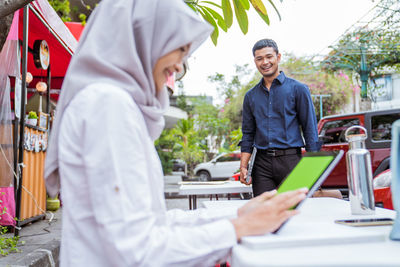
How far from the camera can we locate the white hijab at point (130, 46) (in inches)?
40.7

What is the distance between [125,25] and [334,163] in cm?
Answer: 71

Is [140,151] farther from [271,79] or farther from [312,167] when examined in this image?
[271,79]

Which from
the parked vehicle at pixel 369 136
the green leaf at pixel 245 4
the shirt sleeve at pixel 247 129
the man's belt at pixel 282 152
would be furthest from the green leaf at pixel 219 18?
the parked vehicle at pixel 369 136

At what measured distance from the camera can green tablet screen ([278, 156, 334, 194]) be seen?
1044mm

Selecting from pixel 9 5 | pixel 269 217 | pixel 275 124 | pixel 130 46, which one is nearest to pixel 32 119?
pixel 9 5

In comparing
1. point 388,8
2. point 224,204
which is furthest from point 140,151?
point 388,8

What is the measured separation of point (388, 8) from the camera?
43.4ft

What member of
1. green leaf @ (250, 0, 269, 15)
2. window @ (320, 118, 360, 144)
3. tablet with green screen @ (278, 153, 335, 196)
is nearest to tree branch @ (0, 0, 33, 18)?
green leaf @ (250, 0, 269, 15)

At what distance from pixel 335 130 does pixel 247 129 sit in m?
4.66

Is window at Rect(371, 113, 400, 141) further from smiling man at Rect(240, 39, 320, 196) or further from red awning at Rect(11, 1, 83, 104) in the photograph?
red awning at Rect(11, 1, 83, 104)

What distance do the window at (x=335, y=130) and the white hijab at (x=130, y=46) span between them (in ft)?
22.6

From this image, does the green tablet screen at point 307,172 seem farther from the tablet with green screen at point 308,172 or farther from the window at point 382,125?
the window at point 382,125

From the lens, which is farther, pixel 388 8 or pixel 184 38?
pixel 388 8

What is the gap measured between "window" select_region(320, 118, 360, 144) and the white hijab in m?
6.90
